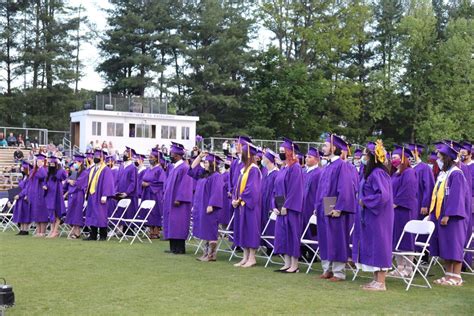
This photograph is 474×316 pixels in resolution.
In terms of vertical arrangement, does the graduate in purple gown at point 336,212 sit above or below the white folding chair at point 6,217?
above

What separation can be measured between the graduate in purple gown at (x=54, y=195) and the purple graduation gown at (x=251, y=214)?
269 inches

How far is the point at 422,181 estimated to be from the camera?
37.9ft

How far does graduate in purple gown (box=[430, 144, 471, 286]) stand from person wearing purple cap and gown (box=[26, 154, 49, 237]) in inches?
411

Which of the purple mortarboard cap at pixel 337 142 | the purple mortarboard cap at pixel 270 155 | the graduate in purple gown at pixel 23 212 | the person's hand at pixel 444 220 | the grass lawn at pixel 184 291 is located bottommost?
the grass lawn at pixel 184 291

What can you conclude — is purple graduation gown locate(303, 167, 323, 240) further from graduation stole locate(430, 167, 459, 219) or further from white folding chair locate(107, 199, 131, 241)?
white folding chair locate(107, 199, 131, 241)

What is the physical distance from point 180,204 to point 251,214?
216cm

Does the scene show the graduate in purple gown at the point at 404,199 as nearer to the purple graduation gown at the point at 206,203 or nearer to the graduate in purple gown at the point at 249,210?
the graduate in purple gown at the point at 249,210

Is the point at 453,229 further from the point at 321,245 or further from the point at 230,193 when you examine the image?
the point at 230,193

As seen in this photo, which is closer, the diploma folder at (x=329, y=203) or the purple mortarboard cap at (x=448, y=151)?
the diploma folder at (x=329, y=203)

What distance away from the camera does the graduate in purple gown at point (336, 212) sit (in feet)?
31.4

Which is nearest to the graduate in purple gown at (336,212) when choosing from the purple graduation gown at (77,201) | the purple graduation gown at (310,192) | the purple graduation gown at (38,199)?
the purple graduation gown at (310,192)

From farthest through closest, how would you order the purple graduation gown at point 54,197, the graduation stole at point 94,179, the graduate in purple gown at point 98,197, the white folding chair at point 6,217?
the white folding chair at point 6,217
the purple graduation gown at point 54,197
the graduation stole at point 94,179
the graduate in purple gown at point 98,197

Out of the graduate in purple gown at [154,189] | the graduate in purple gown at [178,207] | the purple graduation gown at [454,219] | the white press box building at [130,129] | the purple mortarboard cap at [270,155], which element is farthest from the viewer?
the white press box building at [130,129]

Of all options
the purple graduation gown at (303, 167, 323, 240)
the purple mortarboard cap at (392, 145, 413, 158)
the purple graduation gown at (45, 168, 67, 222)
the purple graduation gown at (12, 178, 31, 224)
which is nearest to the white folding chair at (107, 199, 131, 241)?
A: the purple graduation gown at (45, 168, 67, 222)
